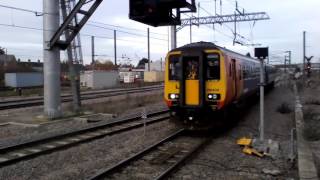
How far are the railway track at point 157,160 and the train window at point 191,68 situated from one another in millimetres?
1956

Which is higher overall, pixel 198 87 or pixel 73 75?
pixel 73 75

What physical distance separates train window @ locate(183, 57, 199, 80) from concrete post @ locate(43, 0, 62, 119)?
26.2 ft

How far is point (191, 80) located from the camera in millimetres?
14000

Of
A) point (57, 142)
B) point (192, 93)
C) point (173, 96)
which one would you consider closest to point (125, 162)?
point (57, 142)

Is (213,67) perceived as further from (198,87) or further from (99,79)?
(99,79)

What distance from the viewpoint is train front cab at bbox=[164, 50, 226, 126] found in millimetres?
13766

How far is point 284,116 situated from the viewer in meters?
20.6

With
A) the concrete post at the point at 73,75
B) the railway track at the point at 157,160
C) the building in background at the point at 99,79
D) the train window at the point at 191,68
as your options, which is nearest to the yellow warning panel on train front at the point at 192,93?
the train window at the point at 191,68

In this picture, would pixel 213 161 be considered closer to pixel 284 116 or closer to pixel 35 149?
pixel 35 149

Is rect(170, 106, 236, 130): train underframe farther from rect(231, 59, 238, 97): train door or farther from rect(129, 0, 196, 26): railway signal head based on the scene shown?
rect(129, 0, 196, 26): railway signal head

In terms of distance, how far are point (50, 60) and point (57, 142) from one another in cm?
767

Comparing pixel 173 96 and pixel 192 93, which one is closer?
pixel 192 93

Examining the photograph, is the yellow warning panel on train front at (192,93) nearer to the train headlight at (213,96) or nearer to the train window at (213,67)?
the train headlight at (213,96)

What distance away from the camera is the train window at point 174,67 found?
14484mm
